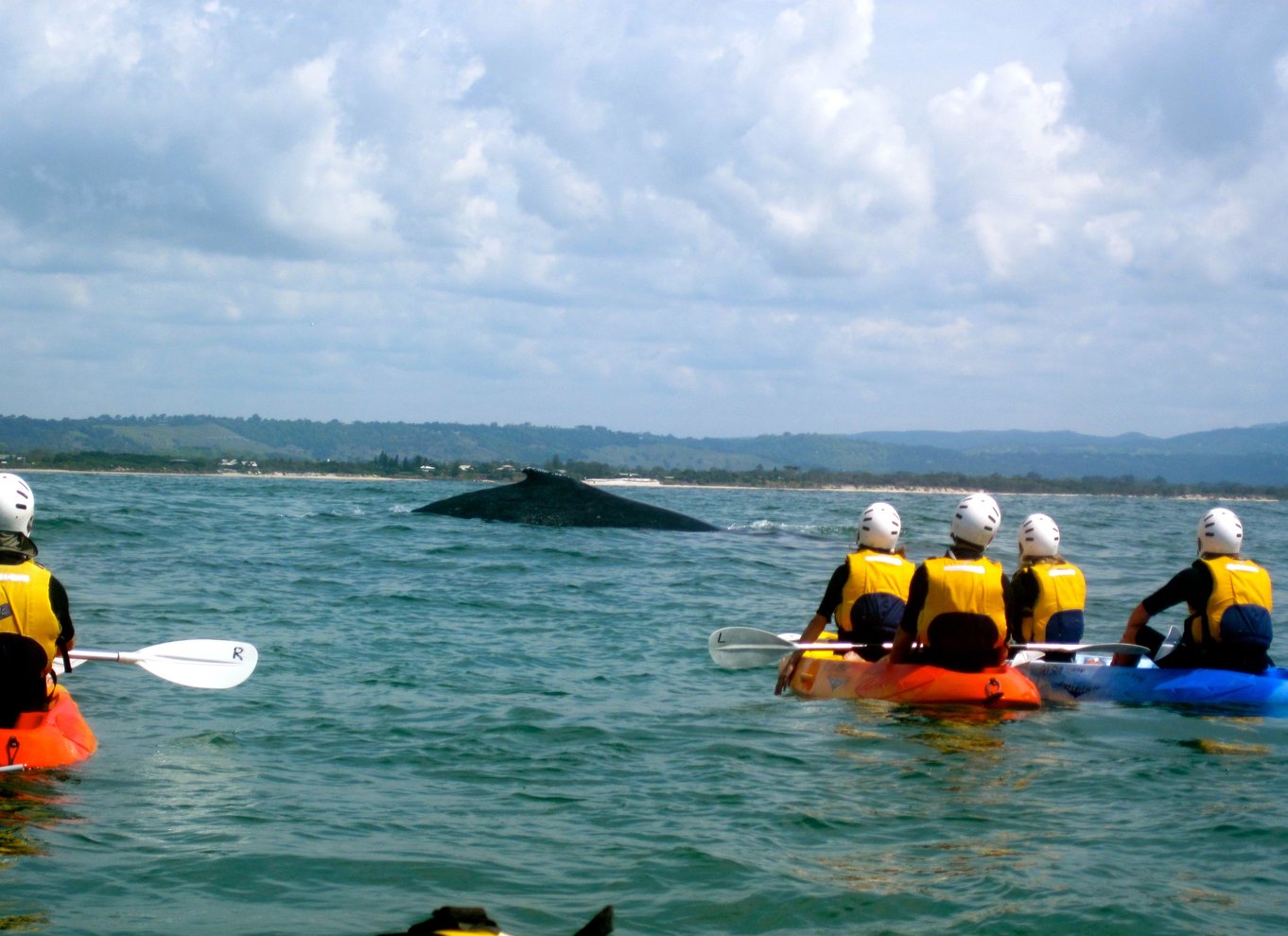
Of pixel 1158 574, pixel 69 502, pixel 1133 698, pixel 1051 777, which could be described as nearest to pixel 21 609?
pixel 1051 777

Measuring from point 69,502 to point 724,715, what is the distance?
37.6 m

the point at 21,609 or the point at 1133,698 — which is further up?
the point at 21,609

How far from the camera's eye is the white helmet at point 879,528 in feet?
38.7

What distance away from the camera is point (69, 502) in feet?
143

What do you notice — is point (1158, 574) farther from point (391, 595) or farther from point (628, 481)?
point (628, 481)

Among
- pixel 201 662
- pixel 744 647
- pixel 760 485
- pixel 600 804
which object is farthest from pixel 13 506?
pixel 760 485

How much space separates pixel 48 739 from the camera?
27.3ft

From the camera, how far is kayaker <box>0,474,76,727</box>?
8.10 metres

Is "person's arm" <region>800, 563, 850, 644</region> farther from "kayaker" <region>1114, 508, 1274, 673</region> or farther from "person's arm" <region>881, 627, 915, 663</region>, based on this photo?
"kayaker" <region>1114, 508, 1274, 673</region>

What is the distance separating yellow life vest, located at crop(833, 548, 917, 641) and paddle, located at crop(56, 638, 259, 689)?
5.08 m

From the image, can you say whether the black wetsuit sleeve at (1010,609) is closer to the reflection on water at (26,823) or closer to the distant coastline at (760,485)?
the reflection on water at (26,823)

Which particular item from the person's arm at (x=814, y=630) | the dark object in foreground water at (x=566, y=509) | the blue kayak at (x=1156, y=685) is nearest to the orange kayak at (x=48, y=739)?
the person's arm at (x=814, y=630)

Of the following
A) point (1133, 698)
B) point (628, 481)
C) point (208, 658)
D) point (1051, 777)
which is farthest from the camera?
point (628, 481)

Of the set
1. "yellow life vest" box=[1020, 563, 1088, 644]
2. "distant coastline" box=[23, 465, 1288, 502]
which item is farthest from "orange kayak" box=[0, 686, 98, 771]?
"distant coastline" box=[23, 465, 1288, 502]
